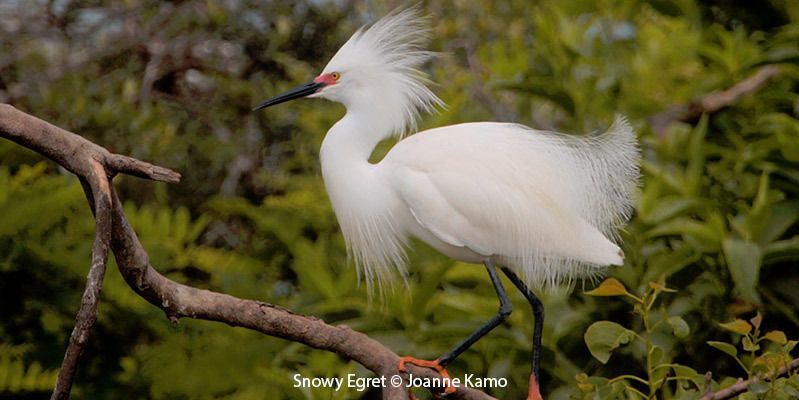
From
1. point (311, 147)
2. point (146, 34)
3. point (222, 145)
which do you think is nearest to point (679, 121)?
point (311, 147)

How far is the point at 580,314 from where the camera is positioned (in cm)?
300

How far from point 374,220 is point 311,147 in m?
1.87

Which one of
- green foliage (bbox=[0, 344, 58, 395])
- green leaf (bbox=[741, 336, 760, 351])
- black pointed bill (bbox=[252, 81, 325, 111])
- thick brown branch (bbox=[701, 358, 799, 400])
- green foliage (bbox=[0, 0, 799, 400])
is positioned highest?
black pointed bill (bbox=[252, 81, 325, 111])

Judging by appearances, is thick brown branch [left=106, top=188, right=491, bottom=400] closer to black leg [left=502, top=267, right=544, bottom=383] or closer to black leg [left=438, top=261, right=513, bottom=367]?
black leg [left=438, top=261, right=513, bottom=367]

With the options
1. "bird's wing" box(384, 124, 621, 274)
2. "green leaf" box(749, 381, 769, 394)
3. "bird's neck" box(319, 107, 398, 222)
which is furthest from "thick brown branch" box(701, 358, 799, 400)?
"bird's neck" box(319, 107, 398, 222)

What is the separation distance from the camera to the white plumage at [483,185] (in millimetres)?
2244

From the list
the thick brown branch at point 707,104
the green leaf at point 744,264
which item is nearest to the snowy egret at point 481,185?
the green leaf at point 744,264

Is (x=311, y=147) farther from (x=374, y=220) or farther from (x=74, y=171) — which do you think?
(x=74, y=171)

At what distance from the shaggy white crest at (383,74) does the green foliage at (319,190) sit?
0.70 metres

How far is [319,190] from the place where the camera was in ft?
12.3

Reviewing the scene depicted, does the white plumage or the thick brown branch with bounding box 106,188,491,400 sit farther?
the white plumage

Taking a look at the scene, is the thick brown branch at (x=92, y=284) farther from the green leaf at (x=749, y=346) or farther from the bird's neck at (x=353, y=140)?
the green leaf at (x=749, y=346)

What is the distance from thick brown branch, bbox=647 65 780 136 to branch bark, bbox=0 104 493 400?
82.1 inches

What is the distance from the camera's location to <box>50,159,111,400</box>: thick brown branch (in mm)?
1430
